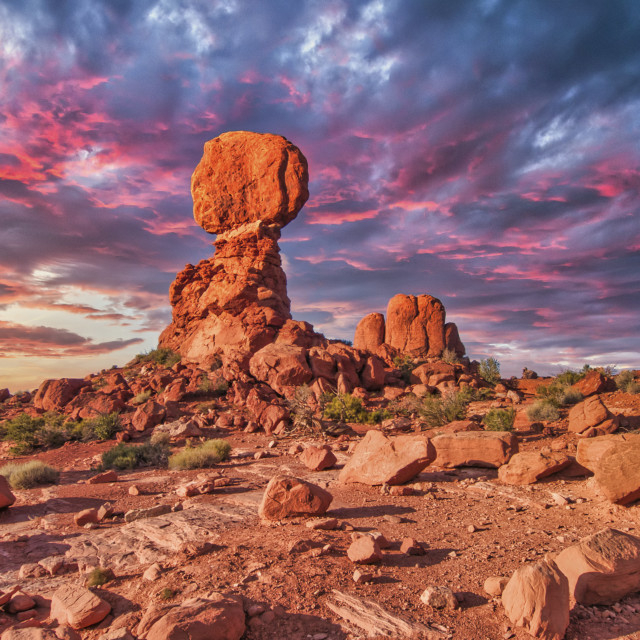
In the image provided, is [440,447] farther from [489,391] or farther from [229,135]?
[229,135]

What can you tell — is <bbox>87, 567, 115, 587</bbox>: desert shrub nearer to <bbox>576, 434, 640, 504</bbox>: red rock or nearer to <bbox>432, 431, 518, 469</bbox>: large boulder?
<bbox>432, 431, 518, 469</bbox>: large boulder

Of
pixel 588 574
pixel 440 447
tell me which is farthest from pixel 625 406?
pixel 588 574

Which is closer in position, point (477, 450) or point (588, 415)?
point (477, 450)

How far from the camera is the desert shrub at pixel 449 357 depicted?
3419 centimetres

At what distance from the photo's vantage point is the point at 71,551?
6375 millimetres

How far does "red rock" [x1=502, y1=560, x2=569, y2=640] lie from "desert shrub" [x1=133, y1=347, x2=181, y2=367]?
2840 centimetres

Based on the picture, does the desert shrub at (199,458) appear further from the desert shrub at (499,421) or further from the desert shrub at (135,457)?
the desert shrub at (499,421)

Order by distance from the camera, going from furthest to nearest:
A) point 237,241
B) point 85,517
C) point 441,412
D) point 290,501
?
point 237,241 → point 441,412 → point 85,517 → point 290,501

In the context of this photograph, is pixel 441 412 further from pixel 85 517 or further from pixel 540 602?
pixel 540 602

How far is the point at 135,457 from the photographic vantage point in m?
13.6

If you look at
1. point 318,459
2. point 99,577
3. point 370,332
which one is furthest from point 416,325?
point 99,577

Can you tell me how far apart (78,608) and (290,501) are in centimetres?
306

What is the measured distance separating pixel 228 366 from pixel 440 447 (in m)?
15.6

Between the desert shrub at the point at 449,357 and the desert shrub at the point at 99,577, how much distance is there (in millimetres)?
31057
